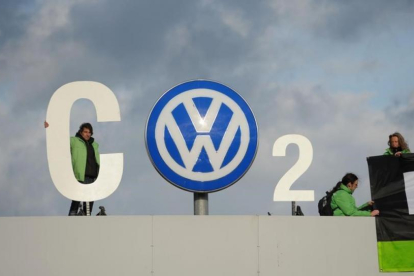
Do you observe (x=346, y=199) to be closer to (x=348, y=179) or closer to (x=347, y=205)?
(x=347, y=205)

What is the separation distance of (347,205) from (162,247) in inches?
115

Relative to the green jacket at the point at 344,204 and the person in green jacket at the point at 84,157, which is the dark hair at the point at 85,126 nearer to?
the person in green jacket at the point at 84,157

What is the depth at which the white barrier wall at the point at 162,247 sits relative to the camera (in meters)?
14.5

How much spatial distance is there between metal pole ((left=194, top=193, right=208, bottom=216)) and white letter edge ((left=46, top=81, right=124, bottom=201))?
119 cm

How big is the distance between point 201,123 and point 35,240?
292cm

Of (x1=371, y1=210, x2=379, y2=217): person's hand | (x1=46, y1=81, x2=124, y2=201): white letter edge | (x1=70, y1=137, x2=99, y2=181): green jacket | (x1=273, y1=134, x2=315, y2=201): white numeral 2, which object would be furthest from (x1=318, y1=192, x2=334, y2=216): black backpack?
(x1=70, y1=137, x2=99, y2=181): green jacket

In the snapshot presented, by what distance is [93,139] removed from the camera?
15828 mm

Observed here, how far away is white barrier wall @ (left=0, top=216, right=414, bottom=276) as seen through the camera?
14461 mm

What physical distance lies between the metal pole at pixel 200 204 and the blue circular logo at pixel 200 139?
0.56ft

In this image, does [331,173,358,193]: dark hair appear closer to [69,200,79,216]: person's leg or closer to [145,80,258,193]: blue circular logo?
[145,80,258,193]: blue circular logo

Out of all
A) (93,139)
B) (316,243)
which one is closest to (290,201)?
(316,243)

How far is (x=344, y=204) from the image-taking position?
50.9ft

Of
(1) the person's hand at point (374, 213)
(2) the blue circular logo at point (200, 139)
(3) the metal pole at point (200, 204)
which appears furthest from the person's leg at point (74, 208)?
(1) the person's hand at point (374, 213)

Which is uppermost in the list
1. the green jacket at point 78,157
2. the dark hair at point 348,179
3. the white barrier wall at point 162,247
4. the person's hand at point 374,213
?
the green jacket at point 78,157
